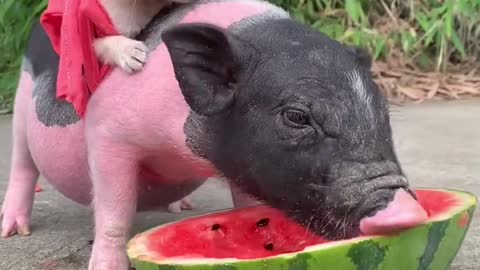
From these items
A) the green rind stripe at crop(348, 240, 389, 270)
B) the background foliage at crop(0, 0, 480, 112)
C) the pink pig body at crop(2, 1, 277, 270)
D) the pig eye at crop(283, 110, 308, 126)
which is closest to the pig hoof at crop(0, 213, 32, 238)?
the pink pig body at crop(2, 1, 277, 270)

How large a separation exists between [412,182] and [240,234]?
4.35 feet

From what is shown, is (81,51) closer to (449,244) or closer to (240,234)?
(240,234)

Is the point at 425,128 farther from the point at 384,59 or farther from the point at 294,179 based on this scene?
the point at 294,179

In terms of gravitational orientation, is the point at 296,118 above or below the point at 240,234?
above

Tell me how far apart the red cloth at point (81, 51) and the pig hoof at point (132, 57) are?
0.24 ft

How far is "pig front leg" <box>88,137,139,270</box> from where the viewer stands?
2.08 metres

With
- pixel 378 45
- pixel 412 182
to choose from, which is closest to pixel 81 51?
pixel 412 182

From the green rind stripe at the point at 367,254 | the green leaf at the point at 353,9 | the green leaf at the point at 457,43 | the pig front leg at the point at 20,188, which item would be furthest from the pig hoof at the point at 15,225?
the green leaf at the point at 457,43

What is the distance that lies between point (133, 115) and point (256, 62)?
334mm

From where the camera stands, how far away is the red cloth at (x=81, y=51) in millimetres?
2137

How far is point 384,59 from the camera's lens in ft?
19.0

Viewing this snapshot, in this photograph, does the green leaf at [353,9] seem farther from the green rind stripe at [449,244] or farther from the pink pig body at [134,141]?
the green rind stripe at [449,244]

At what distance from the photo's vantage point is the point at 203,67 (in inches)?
74.2

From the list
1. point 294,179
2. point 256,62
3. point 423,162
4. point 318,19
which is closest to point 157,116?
point 256,62
